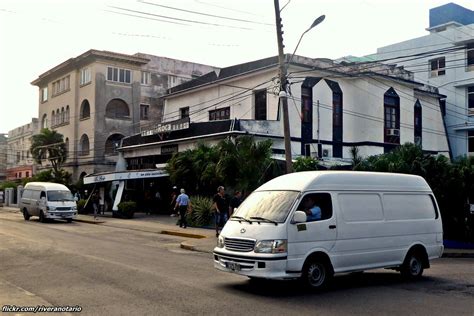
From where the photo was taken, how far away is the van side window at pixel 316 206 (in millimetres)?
9758

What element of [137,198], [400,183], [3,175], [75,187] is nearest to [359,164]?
[400,183]

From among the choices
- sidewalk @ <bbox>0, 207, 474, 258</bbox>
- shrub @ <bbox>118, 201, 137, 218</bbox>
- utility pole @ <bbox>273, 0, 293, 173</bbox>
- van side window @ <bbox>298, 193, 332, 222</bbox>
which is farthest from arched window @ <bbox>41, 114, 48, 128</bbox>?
van side window @ <bbox>298, 193, 332, 222</bbox>

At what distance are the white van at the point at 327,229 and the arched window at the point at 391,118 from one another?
89.5 ft

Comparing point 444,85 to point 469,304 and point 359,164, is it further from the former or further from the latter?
point 469,304

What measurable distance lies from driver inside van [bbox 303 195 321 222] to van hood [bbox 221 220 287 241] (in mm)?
725

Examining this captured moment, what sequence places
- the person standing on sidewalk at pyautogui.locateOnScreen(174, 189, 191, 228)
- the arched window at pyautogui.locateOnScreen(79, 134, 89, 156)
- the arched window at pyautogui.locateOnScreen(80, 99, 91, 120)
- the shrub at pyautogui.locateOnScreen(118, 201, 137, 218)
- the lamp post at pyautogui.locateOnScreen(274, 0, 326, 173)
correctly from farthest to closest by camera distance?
the arched window at pyautogui.locateOnScreen(80, 99, 91, 120) → the arched window at pyautogui.locateOnScreen(79, 134, 89, 156) → the shrub at pyautogui.locateOnScreen(118, 201, 137, 218) → the person standing on sidewalk at pyautogui.locateOnScreen(174, 189, 191, 228) → the lamp post at pyautogui.locateOnScreen(274, 0, 326, 173)

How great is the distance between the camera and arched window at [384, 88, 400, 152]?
3809cm

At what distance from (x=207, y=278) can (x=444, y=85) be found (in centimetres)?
4343

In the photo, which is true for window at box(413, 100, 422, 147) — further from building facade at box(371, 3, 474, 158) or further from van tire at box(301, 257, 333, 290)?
van tire at box(301, 257, 333, 290)

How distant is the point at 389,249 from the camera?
1076 cm

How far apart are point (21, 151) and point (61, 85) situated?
2175cm

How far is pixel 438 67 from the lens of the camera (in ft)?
163

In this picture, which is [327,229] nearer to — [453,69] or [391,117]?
[391,117]

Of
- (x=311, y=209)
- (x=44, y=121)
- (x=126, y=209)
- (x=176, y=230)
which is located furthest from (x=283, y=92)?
(x=44, y=121)
